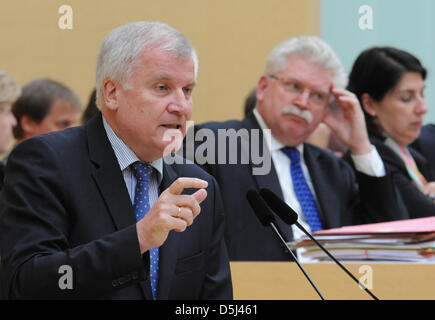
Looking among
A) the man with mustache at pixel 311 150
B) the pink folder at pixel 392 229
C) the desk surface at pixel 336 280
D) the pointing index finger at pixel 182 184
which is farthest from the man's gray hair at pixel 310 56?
the pointing index finger at pixel 182 184

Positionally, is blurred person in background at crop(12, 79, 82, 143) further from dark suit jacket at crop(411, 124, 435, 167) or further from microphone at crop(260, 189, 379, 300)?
microphone at crop(260, 189, 379, 300)

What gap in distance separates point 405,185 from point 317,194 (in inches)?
19.8

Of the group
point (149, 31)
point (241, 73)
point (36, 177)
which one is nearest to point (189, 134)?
point (149, 31)

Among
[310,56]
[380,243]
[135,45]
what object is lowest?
[380,243]

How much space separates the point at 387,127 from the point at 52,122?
1.74 meters

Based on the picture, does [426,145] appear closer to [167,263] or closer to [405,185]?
[405,185]

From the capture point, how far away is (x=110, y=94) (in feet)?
5.90

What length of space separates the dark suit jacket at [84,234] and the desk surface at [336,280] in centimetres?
17

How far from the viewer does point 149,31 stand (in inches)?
68.9

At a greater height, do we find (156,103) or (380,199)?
(156,103)

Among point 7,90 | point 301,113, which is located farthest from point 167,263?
point 7,90

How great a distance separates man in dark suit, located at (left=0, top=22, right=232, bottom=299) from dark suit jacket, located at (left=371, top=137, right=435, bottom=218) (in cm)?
140

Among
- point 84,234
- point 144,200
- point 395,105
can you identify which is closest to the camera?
point 84,234

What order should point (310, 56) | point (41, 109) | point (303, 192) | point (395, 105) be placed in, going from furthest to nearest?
point (41, 109), point (395, 105), point (310, 56), point (303, 192)
